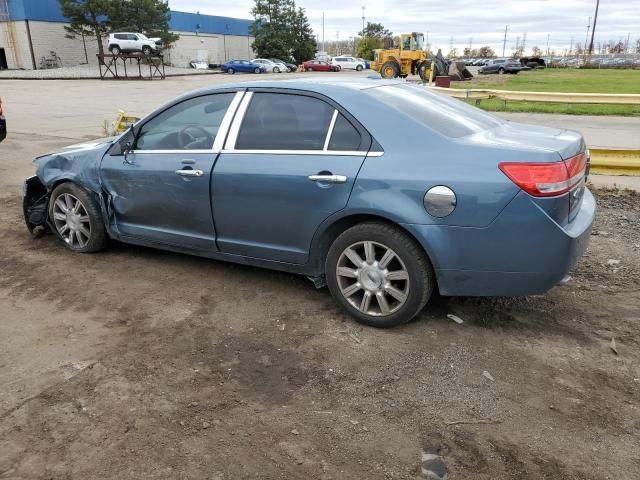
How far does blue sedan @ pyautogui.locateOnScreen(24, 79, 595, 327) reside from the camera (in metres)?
3.35

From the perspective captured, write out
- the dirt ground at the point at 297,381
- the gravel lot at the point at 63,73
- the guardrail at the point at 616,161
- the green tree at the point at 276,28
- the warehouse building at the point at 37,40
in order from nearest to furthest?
1. the dirt ground at the point at 297,381
2. the guardrail at the point at 616,161
3. the gravel lot at the point at 63,73
4. the warehouse building at the point at 37,40
5. the green tree at the point at 276,28

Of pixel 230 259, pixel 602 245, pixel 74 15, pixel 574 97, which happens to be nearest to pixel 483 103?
pixel 574 97

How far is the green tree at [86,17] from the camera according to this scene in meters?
49.1

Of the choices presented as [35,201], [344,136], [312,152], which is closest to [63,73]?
[35,201]

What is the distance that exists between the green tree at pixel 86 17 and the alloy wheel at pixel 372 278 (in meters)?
51.4

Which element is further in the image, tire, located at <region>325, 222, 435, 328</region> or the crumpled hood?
the crumpled hood

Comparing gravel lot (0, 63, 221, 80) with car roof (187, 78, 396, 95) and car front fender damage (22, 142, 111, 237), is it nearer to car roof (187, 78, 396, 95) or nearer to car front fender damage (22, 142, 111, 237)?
car front fender damage (22, 142, 111, 237)

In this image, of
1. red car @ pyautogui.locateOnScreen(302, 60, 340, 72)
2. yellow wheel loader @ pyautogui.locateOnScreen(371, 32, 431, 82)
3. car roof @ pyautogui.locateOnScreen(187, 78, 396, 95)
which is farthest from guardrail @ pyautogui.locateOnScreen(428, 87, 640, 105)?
red car @ pyautogui.locateOnScreen(302, 60, 340, 72)

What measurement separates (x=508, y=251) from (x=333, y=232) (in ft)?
3.81

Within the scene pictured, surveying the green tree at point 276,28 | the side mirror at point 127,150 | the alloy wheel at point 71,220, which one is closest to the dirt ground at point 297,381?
the alloy wheel at point 71,220

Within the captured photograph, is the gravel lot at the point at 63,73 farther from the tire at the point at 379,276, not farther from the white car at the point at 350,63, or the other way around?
the tire at the point at 379,276

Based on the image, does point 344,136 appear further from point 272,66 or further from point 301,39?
point 301,39

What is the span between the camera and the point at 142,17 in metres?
54.0

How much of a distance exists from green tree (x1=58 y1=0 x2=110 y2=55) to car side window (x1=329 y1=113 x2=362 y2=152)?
168ft
